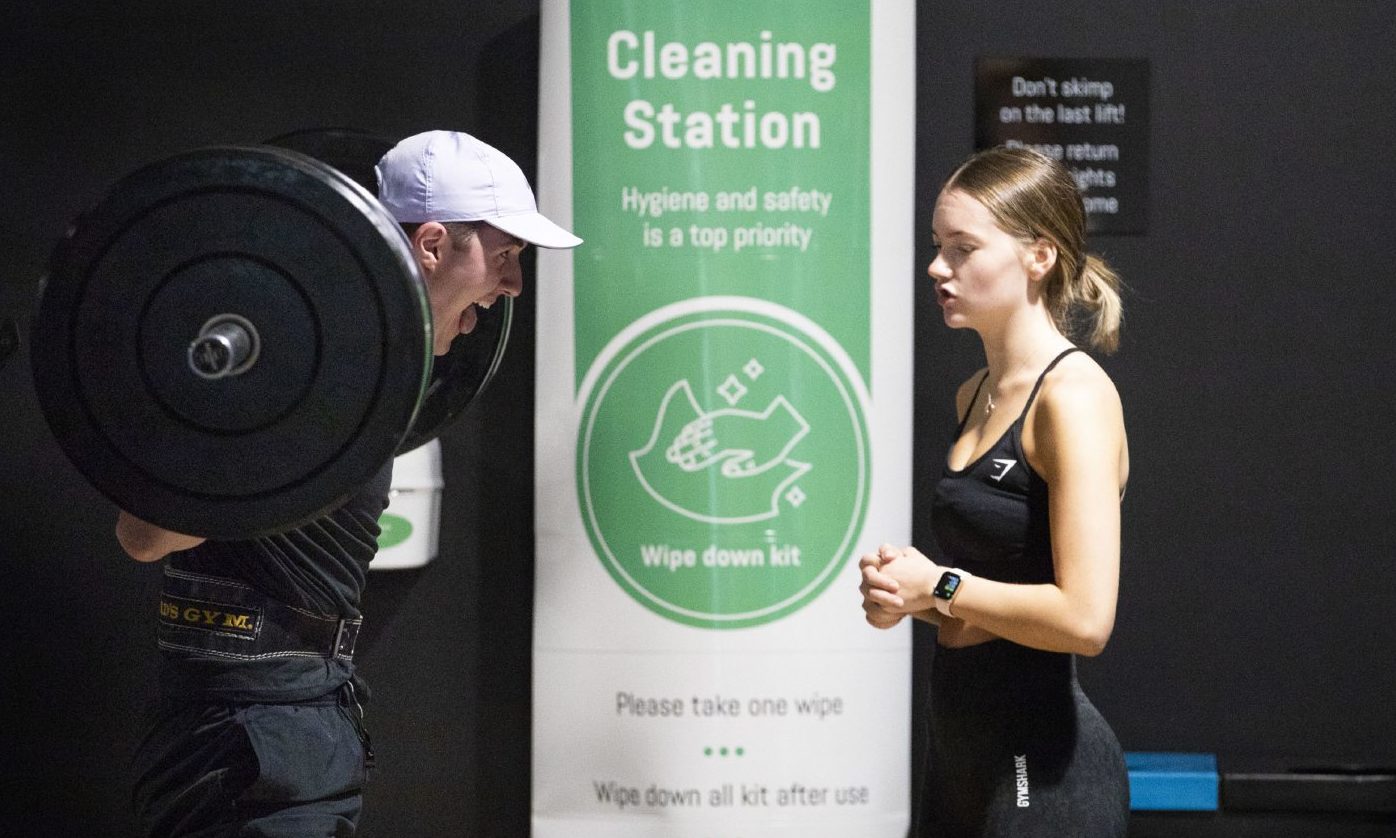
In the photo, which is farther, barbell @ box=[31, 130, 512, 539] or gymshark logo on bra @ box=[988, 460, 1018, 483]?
gymshark logo on bra @ box=[988, 460, 1018, 483]

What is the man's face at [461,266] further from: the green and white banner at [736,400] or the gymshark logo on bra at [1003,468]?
the green and white banner at [736,400]

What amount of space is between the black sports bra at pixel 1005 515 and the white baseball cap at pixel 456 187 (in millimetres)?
690

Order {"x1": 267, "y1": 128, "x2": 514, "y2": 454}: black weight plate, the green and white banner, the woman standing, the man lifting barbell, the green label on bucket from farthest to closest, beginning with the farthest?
the green label on bucket, the green and white banner, {"x1": 267, "y1": 128, "x2": 514, "y2": 454}: black weight plate, the woman standing, the man lifting barbell

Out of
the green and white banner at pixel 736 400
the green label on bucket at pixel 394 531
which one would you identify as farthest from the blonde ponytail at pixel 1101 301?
the green label on bucket at pixel 394 531

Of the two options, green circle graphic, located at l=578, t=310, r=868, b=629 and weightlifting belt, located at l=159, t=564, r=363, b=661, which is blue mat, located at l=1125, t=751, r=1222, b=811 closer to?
green circle graphic, located at l=578, t=310, r=868, b=629

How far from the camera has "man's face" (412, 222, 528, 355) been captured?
1897 mm

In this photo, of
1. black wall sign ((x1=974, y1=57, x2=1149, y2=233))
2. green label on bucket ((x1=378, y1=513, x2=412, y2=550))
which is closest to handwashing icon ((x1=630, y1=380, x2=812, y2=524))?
green label on bucket ((x1=378, y1=513, x2=412, y2=550))

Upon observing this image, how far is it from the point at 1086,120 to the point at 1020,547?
2076 millimetres

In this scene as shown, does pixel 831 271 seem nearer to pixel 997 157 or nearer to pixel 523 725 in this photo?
pixel 997 157

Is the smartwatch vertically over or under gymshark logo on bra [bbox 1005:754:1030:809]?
over

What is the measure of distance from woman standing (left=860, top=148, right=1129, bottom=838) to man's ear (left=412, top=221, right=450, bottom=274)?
71 centimetres

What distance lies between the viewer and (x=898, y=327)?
9.96ft

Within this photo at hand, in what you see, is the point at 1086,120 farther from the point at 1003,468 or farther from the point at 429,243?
the point at 429,243

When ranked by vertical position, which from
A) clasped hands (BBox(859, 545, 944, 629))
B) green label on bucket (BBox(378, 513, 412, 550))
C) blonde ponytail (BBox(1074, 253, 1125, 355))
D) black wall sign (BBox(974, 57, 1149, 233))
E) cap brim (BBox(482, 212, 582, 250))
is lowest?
green label on bucket (BBox(378, 513, 412, 550))
